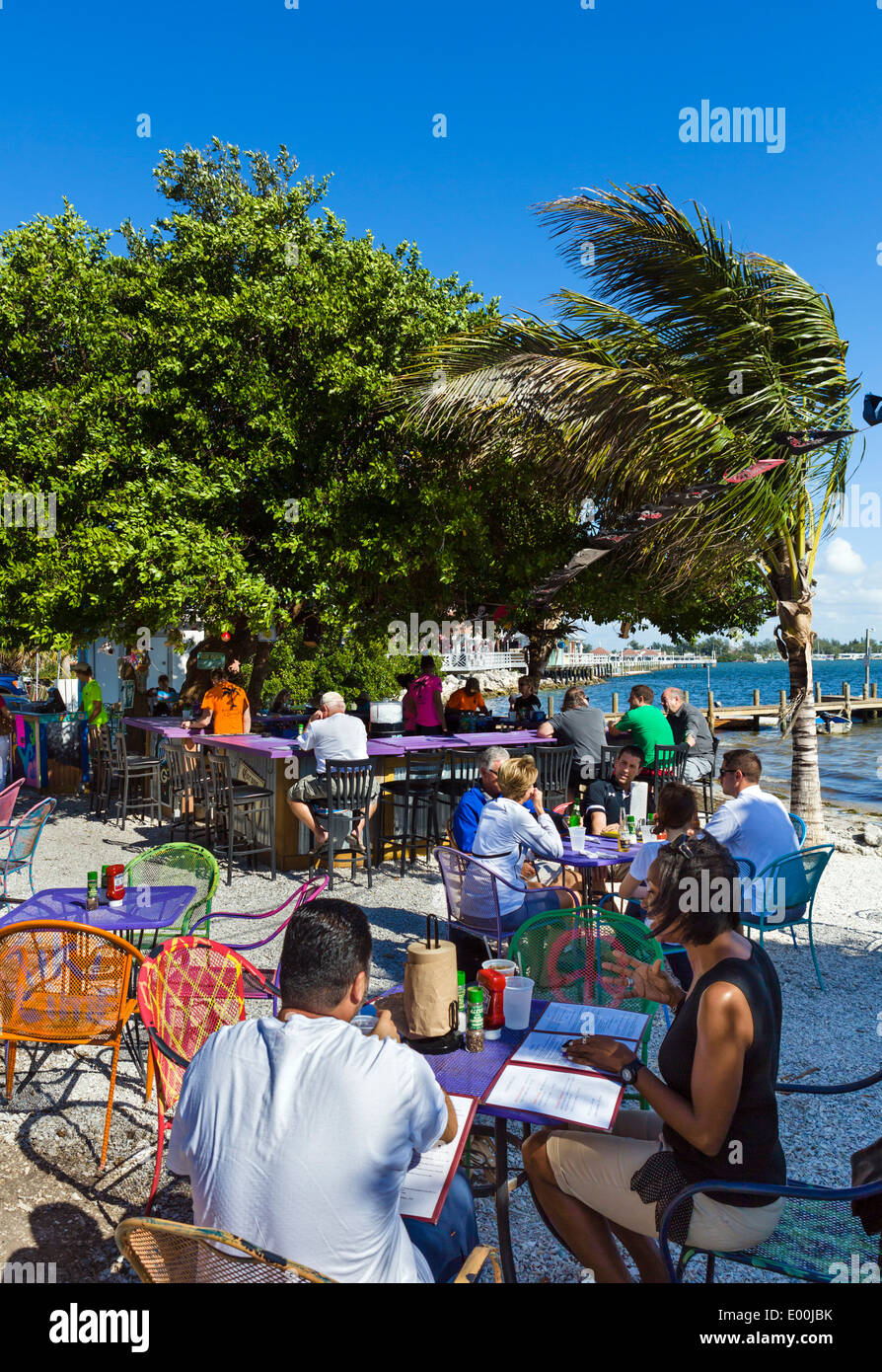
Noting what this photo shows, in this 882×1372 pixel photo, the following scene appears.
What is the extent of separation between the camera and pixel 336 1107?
1.71 metres

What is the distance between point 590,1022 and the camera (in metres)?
2.88

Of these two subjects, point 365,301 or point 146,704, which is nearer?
point 365,301

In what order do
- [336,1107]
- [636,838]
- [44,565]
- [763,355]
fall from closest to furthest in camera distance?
[336,1107] < [636,838] < [763,355] < [44,565]

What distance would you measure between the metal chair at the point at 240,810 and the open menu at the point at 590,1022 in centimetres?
562

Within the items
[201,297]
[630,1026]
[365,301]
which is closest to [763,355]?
[365,301]

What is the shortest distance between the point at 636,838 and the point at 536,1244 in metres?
3.22

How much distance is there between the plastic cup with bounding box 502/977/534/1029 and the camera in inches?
110

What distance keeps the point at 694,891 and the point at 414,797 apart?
21.3 ft

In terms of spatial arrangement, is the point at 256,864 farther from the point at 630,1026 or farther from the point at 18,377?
the point at 18,377

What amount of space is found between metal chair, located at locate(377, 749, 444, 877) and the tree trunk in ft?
13.0

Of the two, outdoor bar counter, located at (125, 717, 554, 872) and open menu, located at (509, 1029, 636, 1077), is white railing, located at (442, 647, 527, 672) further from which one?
open menu, located at (509, 1029, 636, 1077)

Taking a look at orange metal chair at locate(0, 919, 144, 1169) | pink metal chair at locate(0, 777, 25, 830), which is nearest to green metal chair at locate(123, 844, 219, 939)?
orange metal chair at locate(0, 919, 144, 1169)

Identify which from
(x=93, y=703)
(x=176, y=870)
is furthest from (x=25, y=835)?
(x=93, y=703)

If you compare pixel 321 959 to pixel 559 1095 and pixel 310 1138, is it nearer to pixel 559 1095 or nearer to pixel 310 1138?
pixel 310 1138
